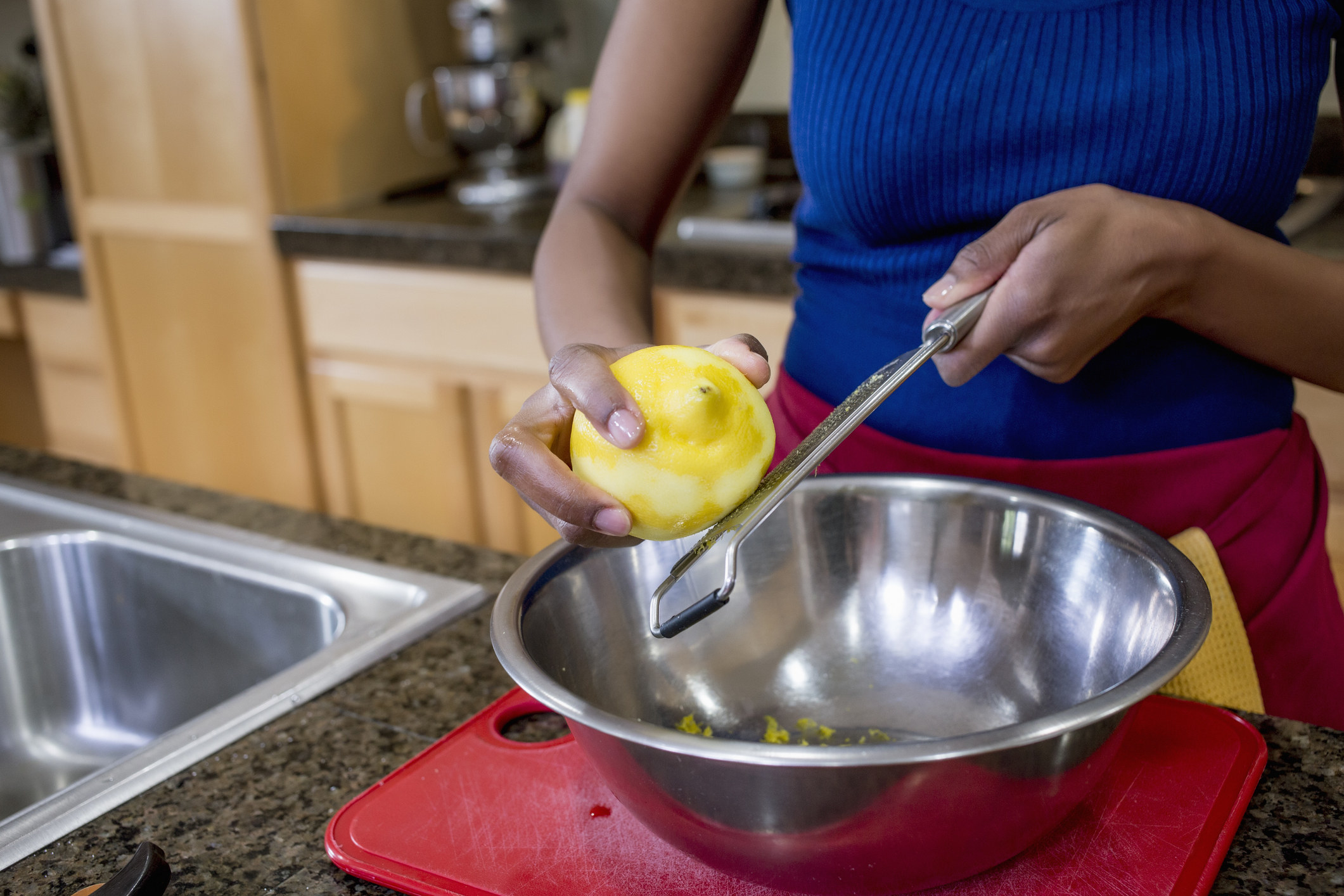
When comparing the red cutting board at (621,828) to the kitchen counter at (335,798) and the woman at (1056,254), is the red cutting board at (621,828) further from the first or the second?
the woman at (1056,254)

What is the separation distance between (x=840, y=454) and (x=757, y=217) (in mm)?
984

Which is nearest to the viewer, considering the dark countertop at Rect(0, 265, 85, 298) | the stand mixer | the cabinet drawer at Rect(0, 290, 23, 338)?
the stand mixer

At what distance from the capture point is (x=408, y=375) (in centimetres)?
196

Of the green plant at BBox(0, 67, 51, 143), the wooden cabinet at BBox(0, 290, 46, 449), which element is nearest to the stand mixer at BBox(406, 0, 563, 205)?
the green plant at BBox(0, 67, 51, 143)

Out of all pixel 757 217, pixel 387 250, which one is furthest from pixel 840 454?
pixel 387 250

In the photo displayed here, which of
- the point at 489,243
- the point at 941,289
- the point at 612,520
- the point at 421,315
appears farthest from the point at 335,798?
the point at 421,315

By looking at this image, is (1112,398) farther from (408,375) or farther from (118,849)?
(408,375)

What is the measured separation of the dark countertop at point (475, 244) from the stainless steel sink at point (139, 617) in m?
0.82

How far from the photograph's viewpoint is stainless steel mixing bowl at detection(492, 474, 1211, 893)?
0.44 m

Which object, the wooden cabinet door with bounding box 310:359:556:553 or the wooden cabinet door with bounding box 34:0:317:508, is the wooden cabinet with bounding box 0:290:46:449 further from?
the wooden cabinet door with bounding box 310:359:556:553

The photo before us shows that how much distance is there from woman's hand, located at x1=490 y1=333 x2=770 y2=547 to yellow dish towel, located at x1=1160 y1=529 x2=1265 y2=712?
1.09 ft

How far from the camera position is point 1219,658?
2.16ft

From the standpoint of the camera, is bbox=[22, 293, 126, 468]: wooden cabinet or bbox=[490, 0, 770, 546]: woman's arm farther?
bbox=[22, 293, 126, 468]: wooden cabinet

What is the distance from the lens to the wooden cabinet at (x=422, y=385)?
181 cm
